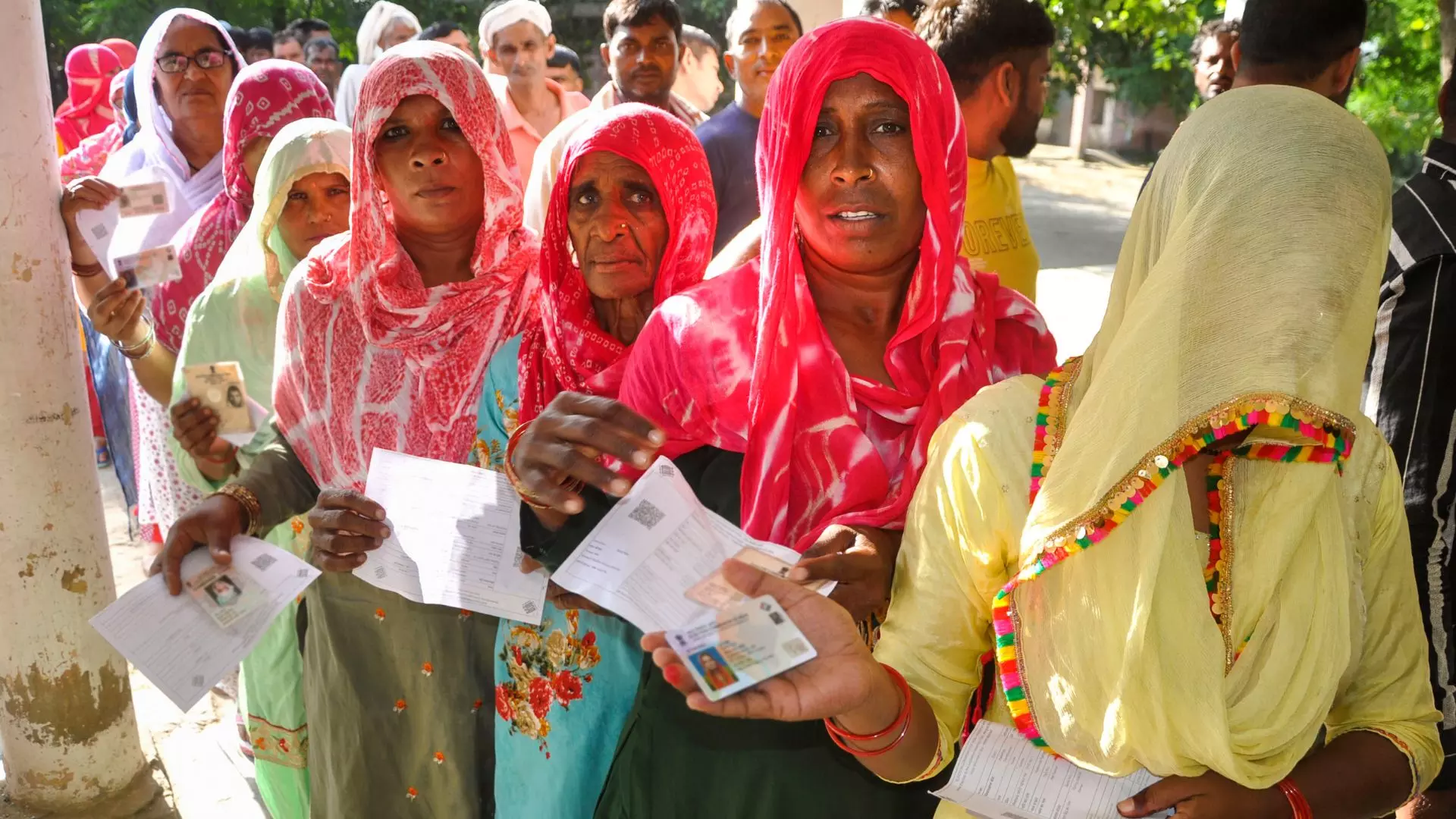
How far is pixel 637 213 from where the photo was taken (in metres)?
2.37

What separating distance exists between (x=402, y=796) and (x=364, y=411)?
0.90 meters

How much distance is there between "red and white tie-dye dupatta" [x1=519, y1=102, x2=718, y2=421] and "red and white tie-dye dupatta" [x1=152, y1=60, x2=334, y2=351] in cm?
158

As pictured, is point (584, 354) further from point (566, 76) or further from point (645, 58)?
point (566, 76)

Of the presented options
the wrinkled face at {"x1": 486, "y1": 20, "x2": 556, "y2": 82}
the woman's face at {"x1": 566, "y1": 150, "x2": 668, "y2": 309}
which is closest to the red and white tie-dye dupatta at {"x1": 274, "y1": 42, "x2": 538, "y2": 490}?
the woman's face at {"x1": 566, "y1": 150, "x2": 668, "y2": 309}

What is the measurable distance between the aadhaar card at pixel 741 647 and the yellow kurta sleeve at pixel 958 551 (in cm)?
21

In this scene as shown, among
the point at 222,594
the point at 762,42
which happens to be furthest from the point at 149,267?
the point at 762,42

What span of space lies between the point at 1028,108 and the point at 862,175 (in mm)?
2224

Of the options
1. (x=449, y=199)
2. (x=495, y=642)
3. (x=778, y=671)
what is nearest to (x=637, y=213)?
(x=449, y=199)

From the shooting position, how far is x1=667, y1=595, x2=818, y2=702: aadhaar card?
1379 mm

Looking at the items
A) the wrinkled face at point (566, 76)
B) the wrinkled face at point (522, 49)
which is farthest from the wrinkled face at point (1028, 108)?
the wrinkled face at point (566, 76)

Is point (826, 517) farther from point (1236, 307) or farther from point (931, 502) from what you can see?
point (1236, 307)

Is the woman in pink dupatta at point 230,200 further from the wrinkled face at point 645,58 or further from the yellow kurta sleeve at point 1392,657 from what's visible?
the yellow kurta sleeve at point 1392,657

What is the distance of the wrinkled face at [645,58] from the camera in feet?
16.7

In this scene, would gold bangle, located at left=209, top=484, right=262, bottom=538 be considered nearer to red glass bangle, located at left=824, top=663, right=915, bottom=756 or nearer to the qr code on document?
the qr code on document
